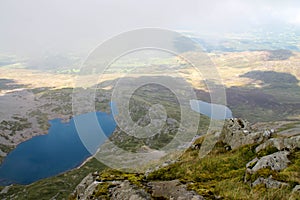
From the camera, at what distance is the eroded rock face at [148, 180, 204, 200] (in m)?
17.0

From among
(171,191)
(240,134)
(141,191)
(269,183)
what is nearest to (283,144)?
(240,134)

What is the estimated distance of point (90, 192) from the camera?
2058cm

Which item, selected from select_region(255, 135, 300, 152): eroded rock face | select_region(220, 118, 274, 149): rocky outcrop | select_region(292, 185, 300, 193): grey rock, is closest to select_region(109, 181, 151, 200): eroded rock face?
select_region(292, 185, 300, 193): grey rock

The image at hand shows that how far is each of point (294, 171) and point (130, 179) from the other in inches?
437

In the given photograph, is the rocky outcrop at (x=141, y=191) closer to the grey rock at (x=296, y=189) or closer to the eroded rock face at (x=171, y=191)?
the eroded rock face at (x=171, y=191)

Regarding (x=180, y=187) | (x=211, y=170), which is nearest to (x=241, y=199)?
(x=180, y=187)

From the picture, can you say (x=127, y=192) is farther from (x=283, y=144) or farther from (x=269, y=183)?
(x=283, y=144)

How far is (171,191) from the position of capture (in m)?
18.2

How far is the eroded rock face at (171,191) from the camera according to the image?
1698cm

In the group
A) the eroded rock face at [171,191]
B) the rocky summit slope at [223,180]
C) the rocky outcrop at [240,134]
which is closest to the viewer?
the rocky summit slope at [223,180]

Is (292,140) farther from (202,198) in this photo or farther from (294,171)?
(202,198)

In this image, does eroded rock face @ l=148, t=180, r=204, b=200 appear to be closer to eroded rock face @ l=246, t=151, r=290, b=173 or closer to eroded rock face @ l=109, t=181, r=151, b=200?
eroded rock face @ l=109, t=181, r=151, b=200

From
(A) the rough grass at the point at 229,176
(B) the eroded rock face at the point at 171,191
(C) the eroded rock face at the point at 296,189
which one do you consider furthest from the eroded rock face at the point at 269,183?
(B) the eroded rock face at the point at 171,191

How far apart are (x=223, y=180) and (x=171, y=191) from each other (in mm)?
4134
